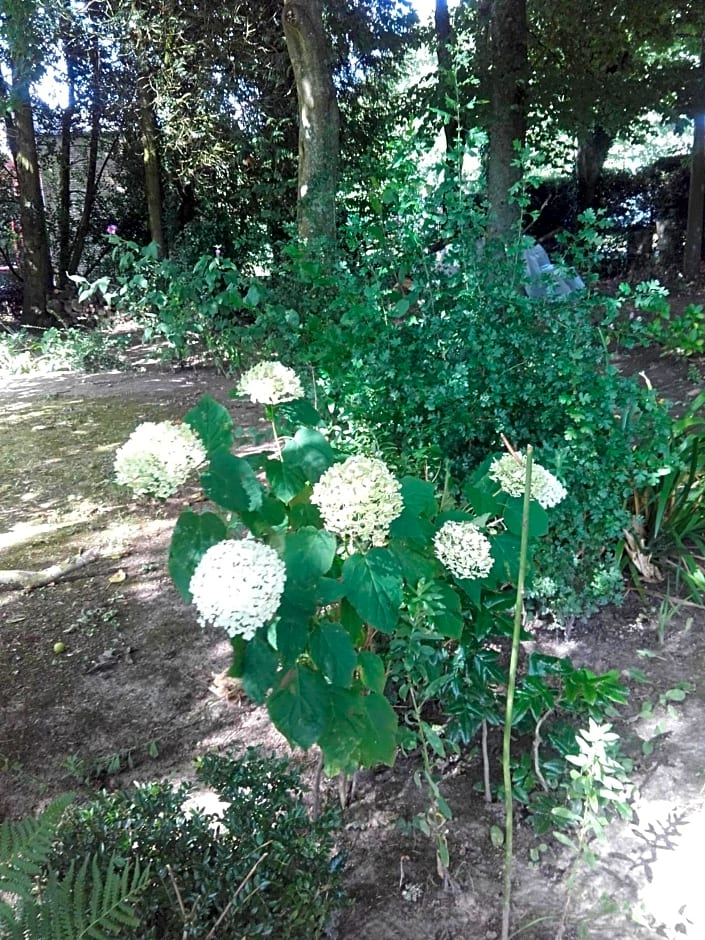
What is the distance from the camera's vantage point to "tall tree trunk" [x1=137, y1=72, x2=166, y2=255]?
319 inches

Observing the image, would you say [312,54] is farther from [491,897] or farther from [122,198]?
[491,897]

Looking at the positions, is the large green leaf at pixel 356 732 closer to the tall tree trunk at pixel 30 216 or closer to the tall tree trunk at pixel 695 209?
the tall tree trunk at pixel 30 216

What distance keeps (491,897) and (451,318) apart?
68.3 inches

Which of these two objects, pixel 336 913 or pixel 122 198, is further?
pixel 122 198

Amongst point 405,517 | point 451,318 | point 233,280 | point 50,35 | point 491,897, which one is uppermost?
point 50,35

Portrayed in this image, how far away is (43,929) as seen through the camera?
104cm

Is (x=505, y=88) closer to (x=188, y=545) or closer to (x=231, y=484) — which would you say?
(x=231, y=484)

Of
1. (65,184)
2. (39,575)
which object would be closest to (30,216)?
(65,184)

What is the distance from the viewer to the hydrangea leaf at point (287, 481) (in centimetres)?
148

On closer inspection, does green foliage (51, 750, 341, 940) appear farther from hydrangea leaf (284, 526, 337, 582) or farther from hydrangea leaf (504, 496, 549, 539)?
hydrangea leaf (504, 496, 549, 539)

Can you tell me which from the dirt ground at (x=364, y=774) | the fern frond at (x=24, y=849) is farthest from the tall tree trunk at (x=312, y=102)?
the fern frond at (x=24, y=849)

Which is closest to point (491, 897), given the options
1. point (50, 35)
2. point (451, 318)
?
point (451, 318)

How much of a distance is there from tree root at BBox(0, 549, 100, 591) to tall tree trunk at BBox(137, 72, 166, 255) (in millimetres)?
5733

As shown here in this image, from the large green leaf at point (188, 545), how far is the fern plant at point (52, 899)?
48 centimetres
